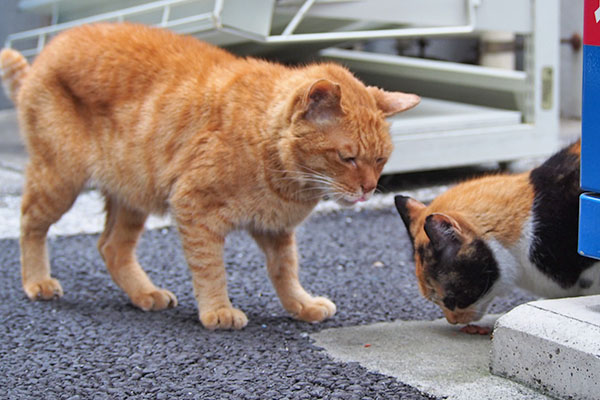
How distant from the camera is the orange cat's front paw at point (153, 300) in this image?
3230 mm

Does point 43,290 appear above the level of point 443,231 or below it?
below

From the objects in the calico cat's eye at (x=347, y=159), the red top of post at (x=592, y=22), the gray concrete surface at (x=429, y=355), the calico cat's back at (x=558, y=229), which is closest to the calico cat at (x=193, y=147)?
the calico cat's eye at (x=347, y=159)

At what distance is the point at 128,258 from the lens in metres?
3.42

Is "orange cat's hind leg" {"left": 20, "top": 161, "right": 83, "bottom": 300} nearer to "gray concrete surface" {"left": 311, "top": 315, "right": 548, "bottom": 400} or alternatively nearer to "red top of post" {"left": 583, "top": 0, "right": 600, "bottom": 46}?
"gray concrete surface" {"left": 311, "top": 315, "right": 548, "bottom": 400}

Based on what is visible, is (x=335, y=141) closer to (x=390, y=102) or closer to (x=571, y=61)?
(x=390, y=102)

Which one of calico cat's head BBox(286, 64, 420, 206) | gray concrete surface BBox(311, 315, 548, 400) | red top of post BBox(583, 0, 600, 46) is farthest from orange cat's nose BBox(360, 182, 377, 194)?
red top of post BBox(583, 0, 600, 46)

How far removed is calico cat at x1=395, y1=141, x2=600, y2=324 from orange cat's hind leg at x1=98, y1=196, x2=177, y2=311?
3.75 feet

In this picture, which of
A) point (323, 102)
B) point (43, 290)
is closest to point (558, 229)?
point (323, 102)

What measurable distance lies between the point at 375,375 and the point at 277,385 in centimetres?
31

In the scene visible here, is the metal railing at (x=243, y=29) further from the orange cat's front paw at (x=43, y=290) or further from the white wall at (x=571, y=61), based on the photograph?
the white wall at (x=571, y=61)

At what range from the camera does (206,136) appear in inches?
117

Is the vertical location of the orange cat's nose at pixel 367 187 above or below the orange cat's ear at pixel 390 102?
below

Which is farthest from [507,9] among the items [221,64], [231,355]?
[231,355]

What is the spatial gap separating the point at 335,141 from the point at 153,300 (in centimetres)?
107
